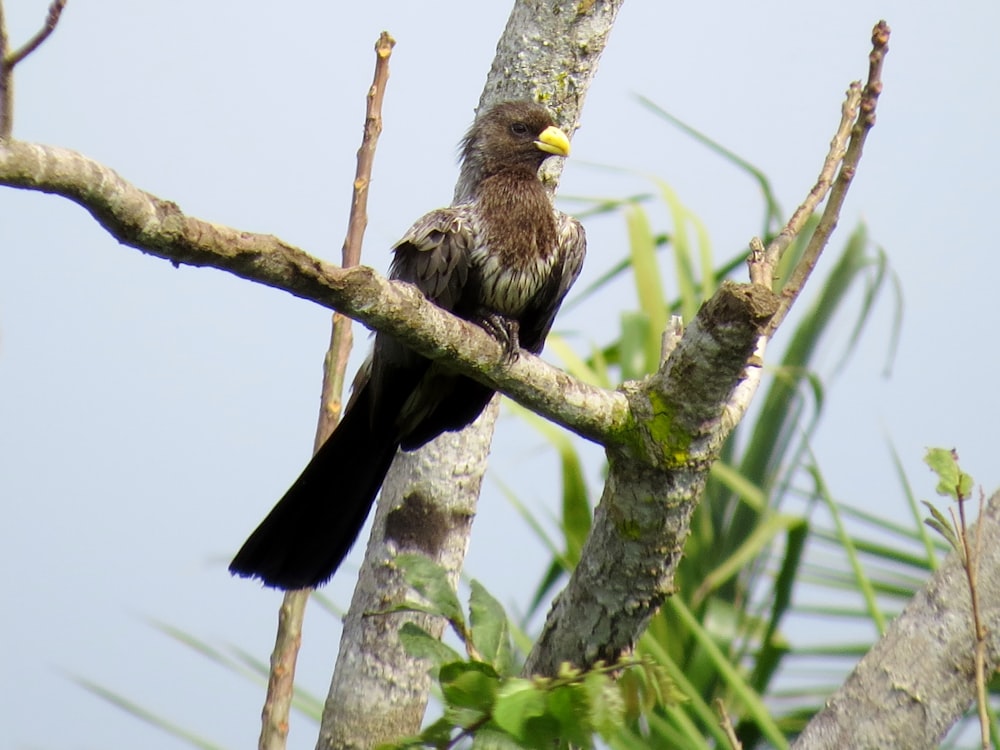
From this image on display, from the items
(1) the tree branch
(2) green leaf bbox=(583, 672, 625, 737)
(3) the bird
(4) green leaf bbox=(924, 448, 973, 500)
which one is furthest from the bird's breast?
(2) green leaf bbox=(583, 672, 625, 737)

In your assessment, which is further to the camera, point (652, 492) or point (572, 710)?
point (652, 492)

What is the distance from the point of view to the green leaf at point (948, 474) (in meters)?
1.50

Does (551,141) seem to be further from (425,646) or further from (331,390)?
(425,646)

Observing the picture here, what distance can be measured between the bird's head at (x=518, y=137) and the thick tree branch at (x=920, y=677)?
1329 mm

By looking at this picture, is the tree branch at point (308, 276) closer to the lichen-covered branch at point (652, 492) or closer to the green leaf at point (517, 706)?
the lichen-covered branch at point (652, 492)

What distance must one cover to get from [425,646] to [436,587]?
0.32 feet

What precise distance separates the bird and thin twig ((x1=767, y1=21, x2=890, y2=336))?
0.61m

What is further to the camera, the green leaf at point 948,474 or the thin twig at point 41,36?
the green leaf at point 948,474

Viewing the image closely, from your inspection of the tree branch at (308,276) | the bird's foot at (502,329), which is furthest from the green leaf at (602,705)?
the bird's foot at (502,329)

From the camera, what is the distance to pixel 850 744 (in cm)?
208

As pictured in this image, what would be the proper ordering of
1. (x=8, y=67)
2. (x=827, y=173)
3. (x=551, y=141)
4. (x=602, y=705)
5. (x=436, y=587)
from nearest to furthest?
(x=8, y=67), (x=602, y=705), (x=436, y=587), (x=827, y=173), (x=551, y=141)

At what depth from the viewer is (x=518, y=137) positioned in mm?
2832

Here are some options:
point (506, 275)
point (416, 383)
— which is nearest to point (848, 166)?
point (506, 275)

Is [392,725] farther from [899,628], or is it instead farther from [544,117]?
[544,117]
